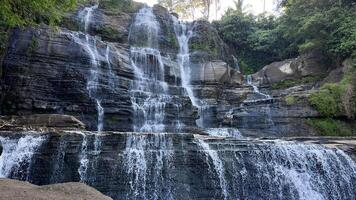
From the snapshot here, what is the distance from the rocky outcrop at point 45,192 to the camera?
5.02m

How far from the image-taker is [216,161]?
11.2 m

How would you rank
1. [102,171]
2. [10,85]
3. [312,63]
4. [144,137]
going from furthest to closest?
1. [312,63]
2. [10,85]
3. [144,137]
4. [102,171]

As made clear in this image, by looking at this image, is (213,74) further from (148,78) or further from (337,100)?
(337,100)

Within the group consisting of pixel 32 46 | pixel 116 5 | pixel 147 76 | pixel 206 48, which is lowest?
pixel 147 76

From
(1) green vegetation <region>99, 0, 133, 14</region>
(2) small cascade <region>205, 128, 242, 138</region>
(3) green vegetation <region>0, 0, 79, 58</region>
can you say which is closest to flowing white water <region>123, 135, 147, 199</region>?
(3) green vegetation <region>0, 0, 79, 58</region>

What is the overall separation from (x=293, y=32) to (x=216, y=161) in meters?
15.5

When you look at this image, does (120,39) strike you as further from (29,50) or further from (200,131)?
(200,131)

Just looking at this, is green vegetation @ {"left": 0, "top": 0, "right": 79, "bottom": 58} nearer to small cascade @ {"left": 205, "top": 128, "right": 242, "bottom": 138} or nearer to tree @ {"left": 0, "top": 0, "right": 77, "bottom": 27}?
tree @ {"left": 0, "top": 0, "right": 77, "bottom": 27}

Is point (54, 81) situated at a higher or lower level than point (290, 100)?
higher

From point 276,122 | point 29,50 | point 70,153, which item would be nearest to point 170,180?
point 70,153

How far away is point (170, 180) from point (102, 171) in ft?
6.40

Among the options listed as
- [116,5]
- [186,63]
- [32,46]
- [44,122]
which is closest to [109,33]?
[116,5]

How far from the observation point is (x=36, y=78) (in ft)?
52.9

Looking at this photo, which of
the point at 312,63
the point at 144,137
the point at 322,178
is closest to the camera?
the point at 144,137
